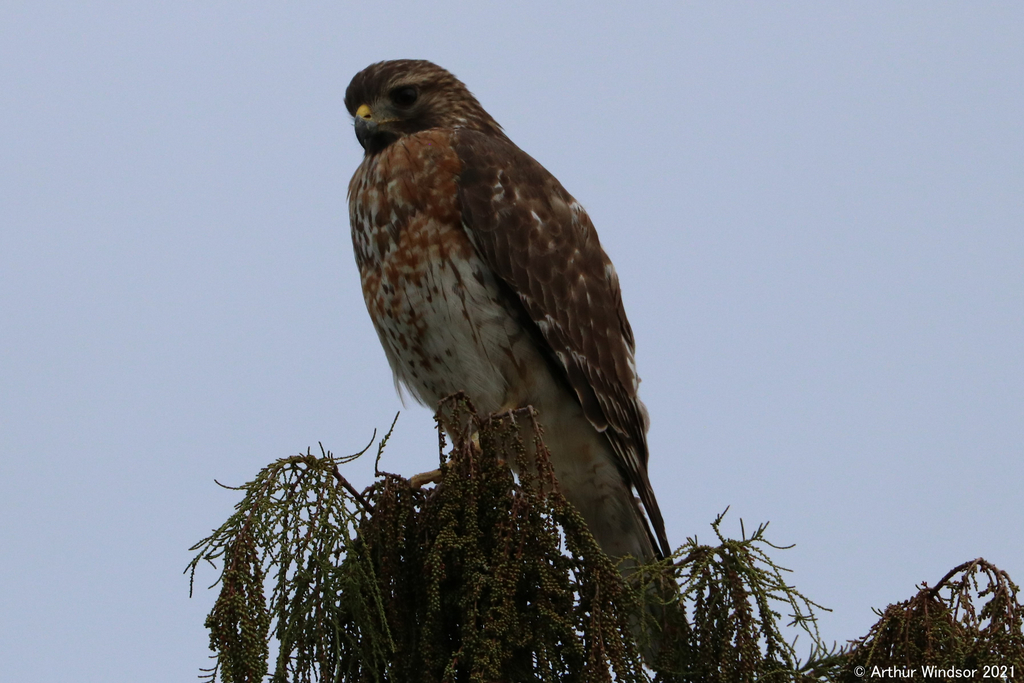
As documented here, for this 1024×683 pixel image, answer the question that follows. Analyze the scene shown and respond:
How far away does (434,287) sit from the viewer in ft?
15.4

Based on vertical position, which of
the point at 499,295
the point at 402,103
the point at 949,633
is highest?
the point at 402,103

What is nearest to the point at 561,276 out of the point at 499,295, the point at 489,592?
the point at 499,295

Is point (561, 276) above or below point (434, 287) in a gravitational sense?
above

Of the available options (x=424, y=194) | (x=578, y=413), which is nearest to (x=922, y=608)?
(x=578, y=413)

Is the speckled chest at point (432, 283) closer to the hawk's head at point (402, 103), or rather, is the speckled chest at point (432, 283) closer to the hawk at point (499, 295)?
the hawk at point (499, 295)

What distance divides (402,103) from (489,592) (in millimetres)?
3106

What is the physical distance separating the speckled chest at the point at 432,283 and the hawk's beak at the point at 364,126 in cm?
37

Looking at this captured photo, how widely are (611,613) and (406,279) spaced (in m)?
2.05

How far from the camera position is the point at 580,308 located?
5156mm

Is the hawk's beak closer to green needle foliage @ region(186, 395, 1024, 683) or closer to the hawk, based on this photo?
the hawk

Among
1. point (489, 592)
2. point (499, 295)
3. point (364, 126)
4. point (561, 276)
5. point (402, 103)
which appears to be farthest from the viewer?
point (402, 103)

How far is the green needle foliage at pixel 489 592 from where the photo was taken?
9.73 feet

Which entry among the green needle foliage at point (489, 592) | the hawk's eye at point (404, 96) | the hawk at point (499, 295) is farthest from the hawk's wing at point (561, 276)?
the green needle foliage at point (489, 592)

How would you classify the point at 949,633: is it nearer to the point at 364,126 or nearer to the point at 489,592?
the point at 489,592
